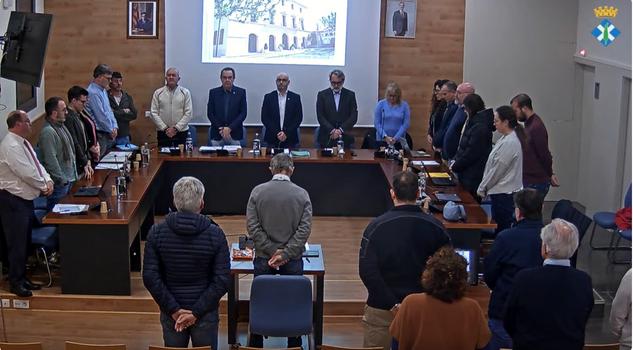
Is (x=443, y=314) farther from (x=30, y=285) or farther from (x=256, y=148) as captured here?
(x=256, y=148)

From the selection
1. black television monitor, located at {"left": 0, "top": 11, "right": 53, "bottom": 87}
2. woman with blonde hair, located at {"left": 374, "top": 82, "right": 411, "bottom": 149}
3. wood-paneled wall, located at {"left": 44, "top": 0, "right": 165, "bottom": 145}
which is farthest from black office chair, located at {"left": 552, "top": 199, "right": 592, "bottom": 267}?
wood-paneled wall, located at {"left": 44, "top": 0, "right": 165, "bottom": 145}

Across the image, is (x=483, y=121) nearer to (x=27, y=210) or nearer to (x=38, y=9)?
(x=27, y=210)

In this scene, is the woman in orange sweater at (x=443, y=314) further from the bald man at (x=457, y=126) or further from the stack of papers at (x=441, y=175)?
the bald man at (x=457, y=126)

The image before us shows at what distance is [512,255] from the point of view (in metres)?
5.49

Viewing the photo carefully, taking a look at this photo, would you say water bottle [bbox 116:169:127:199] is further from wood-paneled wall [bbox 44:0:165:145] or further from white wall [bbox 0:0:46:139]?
wood-paneled wall [bbox 44:0:165:145]

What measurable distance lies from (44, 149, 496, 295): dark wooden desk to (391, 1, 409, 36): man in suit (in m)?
1.95

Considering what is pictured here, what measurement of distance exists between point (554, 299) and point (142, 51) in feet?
26.6

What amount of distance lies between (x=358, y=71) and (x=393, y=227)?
22.3 ft

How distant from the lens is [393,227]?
520 cm

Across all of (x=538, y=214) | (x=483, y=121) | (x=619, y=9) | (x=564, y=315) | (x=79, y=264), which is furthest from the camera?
(x=619, y=9)

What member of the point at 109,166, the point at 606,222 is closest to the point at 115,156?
the point at 109,166

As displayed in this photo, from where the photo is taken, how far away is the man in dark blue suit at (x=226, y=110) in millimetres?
10906

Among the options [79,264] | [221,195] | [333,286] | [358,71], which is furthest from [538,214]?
[358,71]

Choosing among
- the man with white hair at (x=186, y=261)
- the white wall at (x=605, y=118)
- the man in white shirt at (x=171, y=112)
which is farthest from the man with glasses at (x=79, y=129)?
the white wall at (x=605, y=118)
